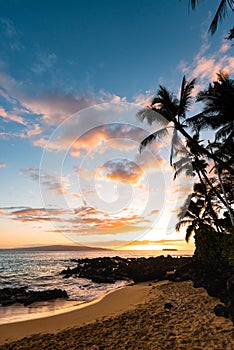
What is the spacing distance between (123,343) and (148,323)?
171 centimetres

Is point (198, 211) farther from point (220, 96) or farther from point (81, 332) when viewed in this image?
point (81, 332)

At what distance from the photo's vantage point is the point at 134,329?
796 centimetres

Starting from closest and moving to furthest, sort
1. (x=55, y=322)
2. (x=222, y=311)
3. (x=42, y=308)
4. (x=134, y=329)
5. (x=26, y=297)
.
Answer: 1. (x=134, y=329)
2. (x=222, y=311)
3. (x=55, y=322)
4. (x=42, y=308)
5. (x=26, y=297)

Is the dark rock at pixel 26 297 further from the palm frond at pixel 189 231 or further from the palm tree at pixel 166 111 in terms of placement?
the palm frond at pixel 189 231

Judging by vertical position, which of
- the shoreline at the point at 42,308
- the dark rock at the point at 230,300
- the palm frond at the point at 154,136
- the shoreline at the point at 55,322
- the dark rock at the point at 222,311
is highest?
the palm frond at the point at 154,136

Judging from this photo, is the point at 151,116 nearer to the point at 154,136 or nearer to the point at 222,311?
the point at 154,136

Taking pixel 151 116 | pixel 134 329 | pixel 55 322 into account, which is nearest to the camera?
pixel 134 329

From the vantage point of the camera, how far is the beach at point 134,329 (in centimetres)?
670

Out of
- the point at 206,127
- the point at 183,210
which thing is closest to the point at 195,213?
the point at 183,210

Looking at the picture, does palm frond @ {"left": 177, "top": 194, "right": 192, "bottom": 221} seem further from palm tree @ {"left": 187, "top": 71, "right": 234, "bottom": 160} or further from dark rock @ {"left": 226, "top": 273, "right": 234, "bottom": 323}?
dark rock @ {"left": 226, "top": 273, "right": 234, "bottom": 323}

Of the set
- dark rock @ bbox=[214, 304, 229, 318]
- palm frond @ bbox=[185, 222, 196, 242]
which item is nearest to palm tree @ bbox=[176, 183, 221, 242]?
palm frond @ bbox=[185, 222, 196, 242]

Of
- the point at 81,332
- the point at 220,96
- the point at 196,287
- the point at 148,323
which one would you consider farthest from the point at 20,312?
the point at 220,96

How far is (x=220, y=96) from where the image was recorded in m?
14.0

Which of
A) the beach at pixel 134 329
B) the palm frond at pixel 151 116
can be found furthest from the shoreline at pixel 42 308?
the palm frond at pixel 151 116
